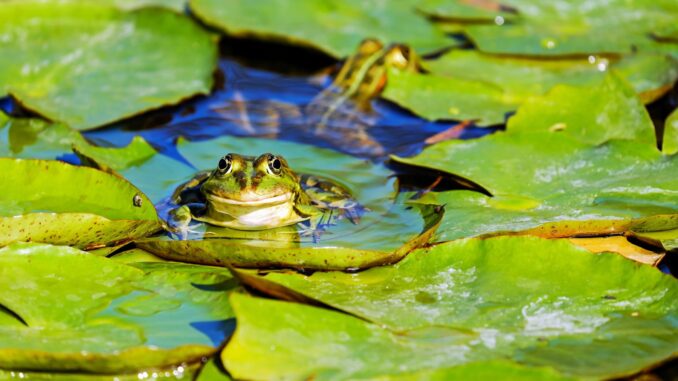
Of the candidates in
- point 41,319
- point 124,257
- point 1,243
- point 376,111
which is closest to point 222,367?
point 41,319

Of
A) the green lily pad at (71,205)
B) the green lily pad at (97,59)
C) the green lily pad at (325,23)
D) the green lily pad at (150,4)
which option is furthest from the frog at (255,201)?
the green lily pad at (150,4)

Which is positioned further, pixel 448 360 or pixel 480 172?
pixel 480 172

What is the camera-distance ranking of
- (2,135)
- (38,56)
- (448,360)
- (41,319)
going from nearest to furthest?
1. (448,360)
2. (41,319)
3. (2,135)
4. (38,56)

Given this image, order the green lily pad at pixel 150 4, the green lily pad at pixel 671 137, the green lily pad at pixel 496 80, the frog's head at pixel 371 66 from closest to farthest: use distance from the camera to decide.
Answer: the green lily pad at pixel 671 137, the green lily pad at pixel 496 80, the frog's head at pixel 371 66, the green lily pad at pixel 150 4

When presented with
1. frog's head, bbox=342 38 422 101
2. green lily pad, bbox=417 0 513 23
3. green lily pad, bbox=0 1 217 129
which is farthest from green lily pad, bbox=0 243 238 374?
green lily pad, bbox=417 0 513 23

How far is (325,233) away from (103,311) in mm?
1144

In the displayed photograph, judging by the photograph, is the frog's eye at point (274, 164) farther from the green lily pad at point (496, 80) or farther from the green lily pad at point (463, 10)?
the green lily pad at point (463, 10)

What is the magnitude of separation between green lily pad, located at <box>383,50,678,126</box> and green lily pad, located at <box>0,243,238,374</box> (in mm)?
2363

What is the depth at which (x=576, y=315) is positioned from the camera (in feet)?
10.1

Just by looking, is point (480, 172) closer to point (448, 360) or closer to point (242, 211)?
point (242, 211)

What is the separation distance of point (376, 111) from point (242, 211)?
186cm

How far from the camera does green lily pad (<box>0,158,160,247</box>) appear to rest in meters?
3.49

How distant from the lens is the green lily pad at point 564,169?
3.75m

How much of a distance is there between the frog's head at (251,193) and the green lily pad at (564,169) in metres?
0.64
